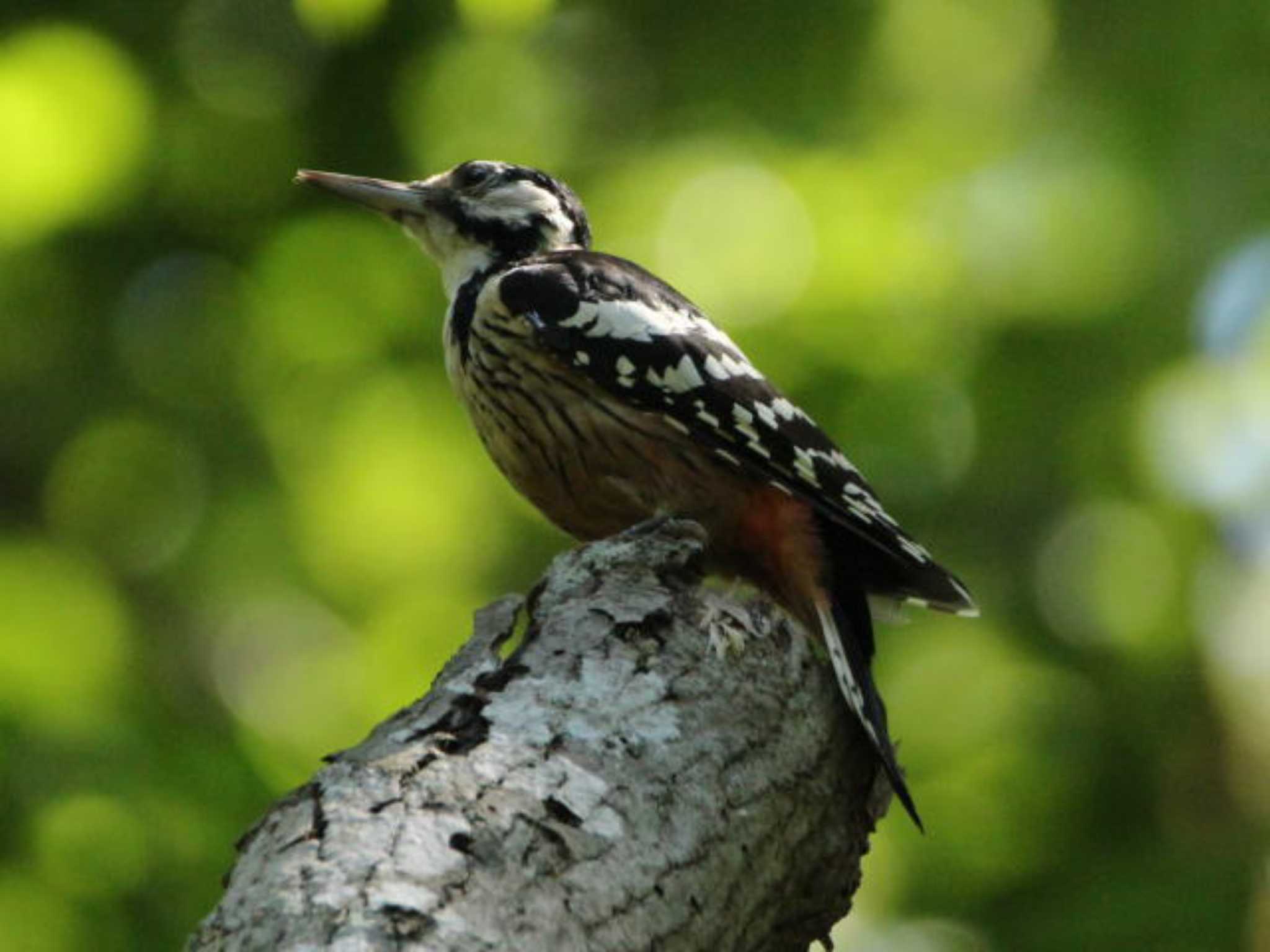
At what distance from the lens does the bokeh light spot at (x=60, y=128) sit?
23.5 ft

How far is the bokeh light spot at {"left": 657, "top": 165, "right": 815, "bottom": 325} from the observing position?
722 centimetres

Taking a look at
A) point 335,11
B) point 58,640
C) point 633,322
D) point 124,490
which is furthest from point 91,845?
point 335,11

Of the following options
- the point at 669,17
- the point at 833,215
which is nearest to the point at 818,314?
the point at 833,215

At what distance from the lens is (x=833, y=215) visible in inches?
290

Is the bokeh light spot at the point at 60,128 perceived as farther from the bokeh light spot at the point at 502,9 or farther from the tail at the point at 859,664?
the tail at the point at 859,664

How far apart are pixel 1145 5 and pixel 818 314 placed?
1995mm

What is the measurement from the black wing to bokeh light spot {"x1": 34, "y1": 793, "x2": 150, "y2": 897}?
1.84 meters

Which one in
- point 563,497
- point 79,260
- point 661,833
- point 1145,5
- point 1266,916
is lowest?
point 661,833

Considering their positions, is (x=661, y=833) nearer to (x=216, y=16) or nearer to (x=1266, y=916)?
(x=1266, y=916)

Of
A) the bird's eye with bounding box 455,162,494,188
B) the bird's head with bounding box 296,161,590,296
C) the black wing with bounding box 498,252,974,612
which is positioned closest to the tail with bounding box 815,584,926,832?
the black wing with bounding box 498,252,974,612

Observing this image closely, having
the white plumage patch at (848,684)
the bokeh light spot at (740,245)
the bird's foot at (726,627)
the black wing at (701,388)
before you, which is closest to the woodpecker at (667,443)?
the black wing at (701,388)

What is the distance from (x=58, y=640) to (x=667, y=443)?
104 inches

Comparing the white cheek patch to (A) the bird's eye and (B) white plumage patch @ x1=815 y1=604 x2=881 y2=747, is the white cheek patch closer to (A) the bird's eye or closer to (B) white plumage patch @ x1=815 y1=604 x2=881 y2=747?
(A) the bird's eye

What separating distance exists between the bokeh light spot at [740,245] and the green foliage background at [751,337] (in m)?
0.02
